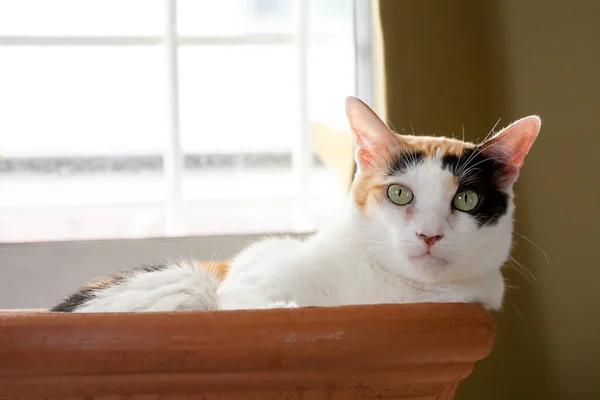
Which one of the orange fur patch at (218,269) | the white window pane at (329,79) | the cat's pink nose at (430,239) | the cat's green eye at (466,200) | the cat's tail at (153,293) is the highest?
the white window pane at (329,79)

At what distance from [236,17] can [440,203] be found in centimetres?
121

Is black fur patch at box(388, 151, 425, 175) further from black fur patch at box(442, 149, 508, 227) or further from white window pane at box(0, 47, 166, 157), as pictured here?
white window pane at box(0, 47, 166, 157)

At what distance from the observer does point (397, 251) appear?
3.01 feet

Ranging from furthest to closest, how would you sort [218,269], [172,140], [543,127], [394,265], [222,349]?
[172,140] → [543,127] → [218,269] → [394,265] → [222,349]

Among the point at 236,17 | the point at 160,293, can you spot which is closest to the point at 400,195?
the point at 160,293

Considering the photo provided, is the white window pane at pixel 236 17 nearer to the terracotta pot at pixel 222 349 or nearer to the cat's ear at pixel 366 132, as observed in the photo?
the cat's ear at pixel 366 132

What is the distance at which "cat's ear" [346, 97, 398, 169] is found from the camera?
1.00 m

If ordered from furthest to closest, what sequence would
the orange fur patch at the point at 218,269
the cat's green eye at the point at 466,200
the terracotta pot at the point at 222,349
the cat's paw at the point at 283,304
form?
the orange fur patch at the point at 218,269, the cat's green eye at the point at 466,200, the cat's paw at the point at 283,304, the terracotta pot at the point at 222,349

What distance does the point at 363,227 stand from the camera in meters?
1.00

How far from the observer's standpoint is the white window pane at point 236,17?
73.0 inches

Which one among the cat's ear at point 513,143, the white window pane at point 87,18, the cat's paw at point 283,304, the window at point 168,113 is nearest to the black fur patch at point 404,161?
the cat's ear at point 513,143

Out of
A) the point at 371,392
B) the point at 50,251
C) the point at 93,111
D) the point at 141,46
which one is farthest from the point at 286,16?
the point at 371,392

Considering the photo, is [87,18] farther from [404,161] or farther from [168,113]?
[404,161]

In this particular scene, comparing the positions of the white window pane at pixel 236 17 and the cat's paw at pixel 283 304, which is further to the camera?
the white window pane at pixel 236 17
